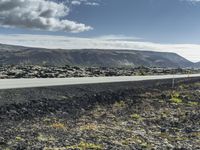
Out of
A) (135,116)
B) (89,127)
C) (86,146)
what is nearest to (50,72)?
(135,116)

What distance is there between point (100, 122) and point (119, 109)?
5.31 metres

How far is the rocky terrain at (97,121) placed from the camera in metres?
14.8

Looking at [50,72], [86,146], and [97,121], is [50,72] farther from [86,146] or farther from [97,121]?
[86,146]

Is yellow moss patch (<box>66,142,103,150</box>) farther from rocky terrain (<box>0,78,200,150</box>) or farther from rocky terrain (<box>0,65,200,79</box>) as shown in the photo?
rocky terrain (<box>0,65,200,79</box>)

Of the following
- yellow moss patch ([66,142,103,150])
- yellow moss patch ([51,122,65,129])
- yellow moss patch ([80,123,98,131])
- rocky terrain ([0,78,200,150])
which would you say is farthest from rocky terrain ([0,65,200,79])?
yellow moss patch ([66,142,103,150])

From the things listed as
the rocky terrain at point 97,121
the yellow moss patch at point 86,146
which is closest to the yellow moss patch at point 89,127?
the rocky terrain at point 97,121

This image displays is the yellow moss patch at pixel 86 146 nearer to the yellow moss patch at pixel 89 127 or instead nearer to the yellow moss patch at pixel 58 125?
the yellow moss patch at pixel 89 127

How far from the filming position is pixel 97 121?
20203 mm

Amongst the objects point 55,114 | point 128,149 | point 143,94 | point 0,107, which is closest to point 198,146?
point 128,149

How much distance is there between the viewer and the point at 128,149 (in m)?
14.2

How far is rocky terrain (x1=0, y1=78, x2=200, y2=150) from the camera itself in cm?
1484

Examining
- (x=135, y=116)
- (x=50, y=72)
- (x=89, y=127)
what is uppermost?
(x=89, y=127)

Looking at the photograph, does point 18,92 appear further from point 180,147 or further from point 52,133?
point 180,147

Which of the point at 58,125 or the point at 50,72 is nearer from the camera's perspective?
the point at 58,125
